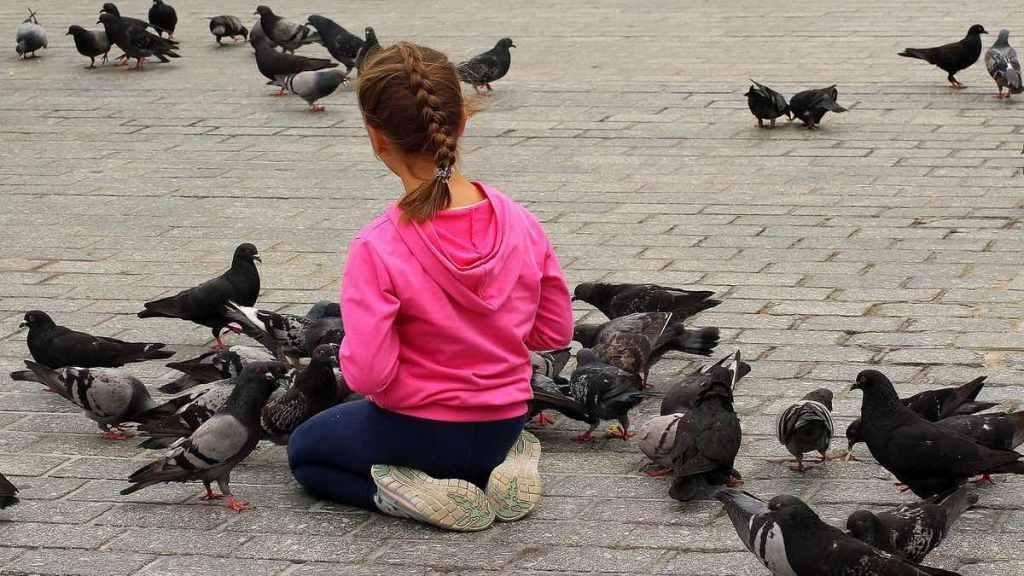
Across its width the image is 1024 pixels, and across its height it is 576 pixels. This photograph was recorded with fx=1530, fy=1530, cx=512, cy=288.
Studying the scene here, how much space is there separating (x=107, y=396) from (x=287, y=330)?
106 cm

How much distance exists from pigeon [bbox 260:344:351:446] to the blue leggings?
33cm

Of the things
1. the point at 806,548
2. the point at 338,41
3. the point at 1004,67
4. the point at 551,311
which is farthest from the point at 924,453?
the point at 338,41

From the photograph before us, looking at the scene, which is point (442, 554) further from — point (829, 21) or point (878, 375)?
point (829, 21)

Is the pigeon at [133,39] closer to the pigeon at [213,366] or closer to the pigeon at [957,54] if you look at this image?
the pigeon at [957,54]

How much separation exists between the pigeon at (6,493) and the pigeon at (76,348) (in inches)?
59.5

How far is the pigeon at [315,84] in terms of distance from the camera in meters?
12.8

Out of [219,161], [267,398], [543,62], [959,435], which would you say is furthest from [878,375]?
[543,62]

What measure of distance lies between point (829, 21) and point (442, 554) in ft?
41.5

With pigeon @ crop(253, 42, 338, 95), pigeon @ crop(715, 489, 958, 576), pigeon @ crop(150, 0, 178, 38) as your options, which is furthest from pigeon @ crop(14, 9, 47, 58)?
pigeon @ crop(715, 489, 958, 576)

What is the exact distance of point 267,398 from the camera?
17.6 feet

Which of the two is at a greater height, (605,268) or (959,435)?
(959,435)

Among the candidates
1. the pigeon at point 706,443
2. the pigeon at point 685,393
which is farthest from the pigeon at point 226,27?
the pigeon at point 706,443

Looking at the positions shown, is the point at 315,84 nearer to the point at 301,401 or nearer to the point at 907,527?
the point at 301,401

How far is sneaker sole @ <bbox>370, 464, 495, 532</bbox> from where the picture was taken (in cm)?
484
